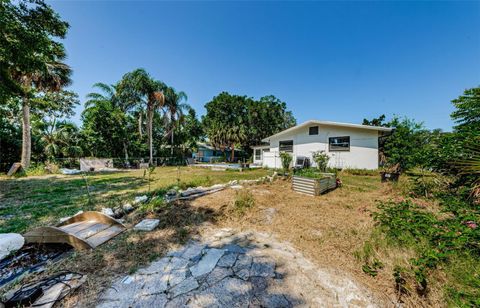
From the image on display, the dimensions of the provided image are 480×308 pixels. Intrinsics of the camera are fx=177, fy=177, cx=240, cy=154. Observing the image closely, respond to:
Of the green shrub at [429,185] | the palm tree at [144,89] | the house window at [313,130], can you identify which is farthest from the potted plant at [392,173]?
the palm tree at [144,89]

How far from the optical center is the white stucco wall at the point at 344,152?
38.4 feet

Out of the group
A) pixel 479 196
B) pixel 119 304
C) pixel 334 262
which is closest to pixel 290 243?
pixel 334 262

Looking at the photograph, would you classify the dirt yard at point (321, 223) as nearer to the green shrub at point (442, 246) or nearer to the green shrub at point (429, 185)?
the green shrub at point (442, 246)

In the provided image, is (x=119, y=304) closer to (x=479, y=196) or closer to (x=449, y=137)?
(x=479, y=196)

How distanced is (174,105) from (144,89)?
11.4 ft

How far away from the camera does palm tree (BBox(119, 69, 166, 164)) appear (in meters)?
17.7

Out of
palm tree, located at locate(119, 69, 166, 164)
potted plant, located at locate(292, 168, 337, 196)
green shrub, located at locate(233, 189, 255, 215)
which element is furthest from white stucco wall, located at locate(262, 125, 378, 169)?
palm tree, located at locate(119, 69, 166, 164)

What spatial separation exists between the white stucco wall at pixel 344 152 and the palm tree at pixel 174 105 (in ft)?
43.6

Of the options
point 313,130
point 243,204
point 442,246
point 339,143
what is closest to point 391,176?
point 339,143

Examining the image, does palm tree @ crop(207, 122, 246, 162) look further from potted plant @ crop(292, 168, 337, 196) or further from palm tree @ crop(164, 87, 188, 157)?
potted plant @ crop(292, 168, 337, 196)

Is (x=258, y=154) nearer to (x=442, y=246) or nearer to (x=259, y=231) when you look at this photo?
(x=259, y=231)

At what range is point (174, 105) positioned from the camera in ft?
67.6

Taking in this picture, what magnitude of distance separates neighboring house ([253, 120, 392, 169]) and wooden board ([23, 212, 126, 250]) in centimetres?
1309

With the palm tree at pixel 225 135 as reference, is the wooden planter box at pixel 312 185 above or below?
below
